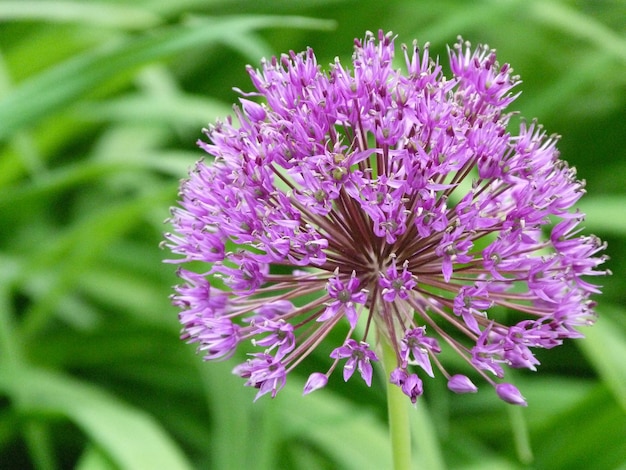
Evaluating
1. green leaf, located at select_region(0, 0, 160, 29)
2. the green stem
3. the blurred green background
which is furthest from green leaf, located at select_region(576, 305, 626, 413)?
green leaf, located at select_region(0, 0, 160, 29)

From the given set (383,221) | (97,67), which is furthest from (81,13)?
(383,221)

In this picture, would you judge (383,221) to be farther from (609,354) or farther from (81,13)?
(81,13)

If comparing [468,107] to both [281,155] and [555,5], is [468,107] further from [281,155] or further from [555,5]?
[555,5]

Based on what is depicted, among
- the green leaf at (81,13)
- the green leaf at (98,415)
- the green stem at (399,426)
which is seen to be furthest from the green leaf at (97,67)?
the green stem at (399,426)

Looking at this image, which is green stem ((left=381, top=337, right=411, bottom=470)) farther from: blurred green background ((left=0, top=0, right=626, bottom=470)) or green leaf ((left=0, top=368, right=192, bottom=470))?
green leaf ((left=0, top=368, right=192, bottom=470))

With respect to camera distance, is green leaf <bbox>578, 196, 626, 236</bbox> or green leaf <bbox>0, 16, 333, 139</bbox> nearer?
green leaf <bbox>0, 16, 333, 139</bbox>

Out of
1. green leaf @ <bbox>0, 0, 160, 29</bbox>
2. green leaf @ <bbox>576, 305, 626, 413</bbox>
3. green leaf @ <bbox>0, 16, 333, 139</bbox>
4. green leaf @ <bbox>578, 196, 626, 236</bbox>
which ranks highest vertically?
green leaf @ <bbox>0, 0, 160, 29</bbox>

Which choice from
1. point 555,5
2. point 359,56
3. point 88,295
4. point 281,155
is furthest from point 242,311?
point 555,5

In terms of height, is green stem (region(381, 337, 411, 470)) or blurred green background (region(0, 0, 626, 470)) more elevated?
blurred green background (region(0, 0, 626, 470))

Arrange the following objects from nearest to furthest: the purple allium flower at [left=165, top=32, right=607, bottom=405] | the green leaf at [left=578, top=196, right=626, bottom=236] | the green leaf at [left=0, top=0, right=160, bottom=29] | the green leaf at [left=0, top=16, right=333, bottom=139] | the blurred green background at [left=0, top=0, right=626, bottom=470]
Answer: the purple allium flower at [left=165, top=32, right=607, bottom=405]
the green leaf at [left=0, top=16, right=333, bottom=139]
the blurred green background at [left=0, top=0, right=626, bottom=470]
the green leaf at [left=578, top=196, right=626, bottom=236]
the green leaf at [left=0, top=0, right=160, bottom=29]
